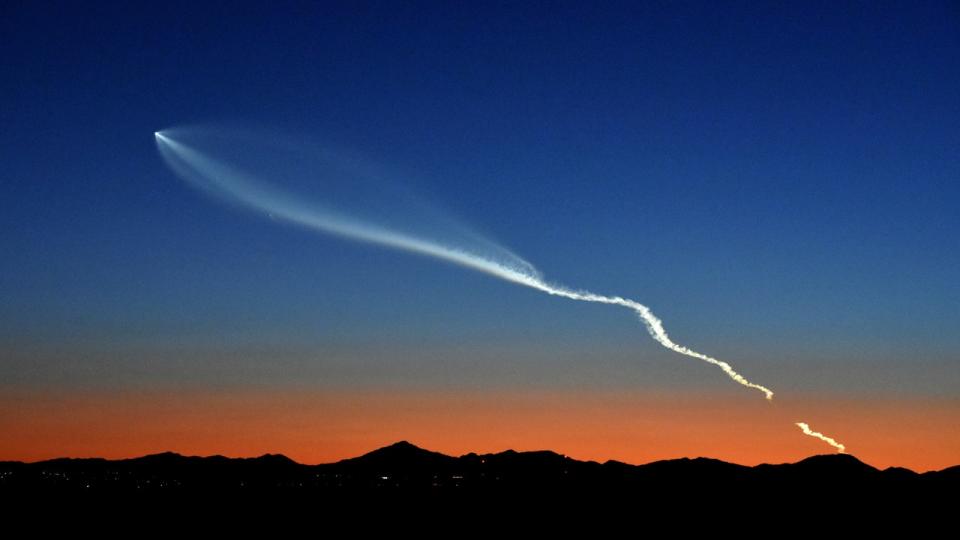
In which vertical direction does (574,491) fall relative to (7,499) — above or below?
above

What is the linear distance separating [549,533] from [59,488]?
99.2 m

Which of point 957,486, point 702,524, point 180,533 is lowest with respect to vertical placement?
point 180,533

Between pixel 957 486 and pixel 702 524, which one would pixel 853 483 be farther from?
pixel 702 524

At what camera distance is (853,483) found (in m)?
176

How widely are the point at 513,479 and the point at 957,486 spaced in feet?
259

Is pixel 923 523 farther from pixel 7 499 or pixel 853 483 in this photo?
pixel 7 499

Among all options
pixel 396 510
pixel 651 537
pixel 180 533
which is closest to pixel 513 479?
pixel 396 510

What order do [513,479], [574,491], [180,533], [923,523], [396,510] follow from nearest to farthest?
[180,533], [923,523], [396,510], [574,491], [513,479]

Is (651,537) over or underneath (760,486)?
underneath

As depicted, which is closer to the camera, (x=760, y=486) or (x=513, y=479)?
(x=760, y=486)

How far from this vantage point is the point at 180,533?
135 metres

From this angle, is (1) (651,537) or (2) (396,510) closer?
(1) (651,537)

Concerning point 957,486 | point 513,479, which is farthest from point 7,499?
point 957,486

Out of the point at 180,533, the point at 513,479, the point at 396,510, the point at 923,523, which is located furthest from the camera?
the point at 513,479
